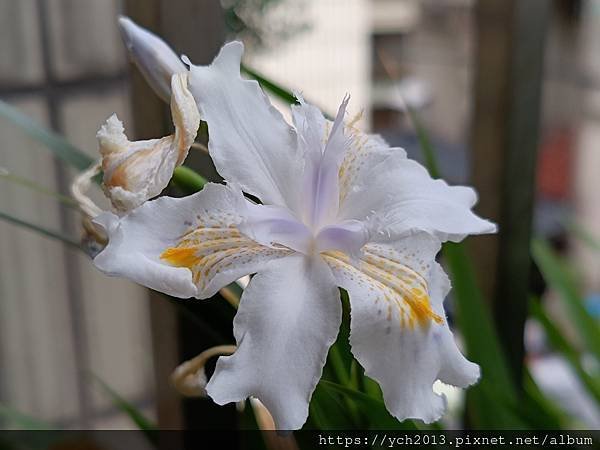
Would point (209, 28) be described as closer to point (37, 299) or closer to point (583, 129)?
point (37, 299)

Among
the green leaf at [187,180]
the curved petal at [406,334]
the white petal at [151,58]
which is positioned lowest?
the curved petal at [406,334]

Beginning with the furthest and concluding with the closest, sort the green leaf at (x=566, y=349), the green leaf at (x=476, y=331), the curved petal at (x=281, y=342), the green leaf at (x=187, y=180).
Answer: the green leaf at (x=566, y=349)
the green leaf at (x=476, y=331)
the green leaf at (x=187, y=180)
the curved petal at (x=281, y=342)

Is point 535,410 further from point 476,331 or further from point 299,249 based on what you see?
point 299,249

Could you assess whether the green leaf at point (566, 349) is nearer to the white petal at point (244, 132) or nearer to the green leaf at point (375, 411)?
the green leaf at point (375, 411)

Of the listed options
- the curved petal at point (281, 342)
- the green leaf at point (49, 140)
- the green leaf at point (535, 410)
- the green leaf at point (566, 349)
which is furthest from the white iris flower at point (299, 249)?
the green leaf at point (566, 349)

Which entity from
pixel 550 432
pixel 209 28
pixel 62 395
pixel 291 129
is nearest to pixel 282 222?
pixel 291 129

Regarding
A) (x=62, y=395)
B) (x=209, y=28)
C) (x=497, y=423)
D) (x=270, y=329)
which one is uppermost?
(x=209, y=28)

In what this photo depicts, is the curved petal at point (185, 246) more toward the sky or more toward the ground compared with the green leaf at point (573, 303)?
more toward the sky
